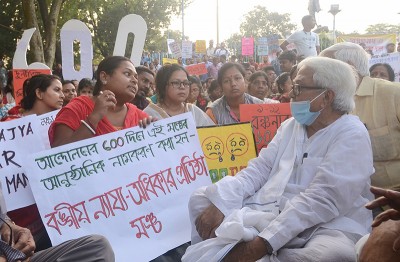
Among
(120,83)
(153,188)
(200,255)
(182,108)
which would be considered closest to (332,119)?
(200,255)

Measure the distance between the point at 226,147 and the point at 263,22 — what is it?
84.5m

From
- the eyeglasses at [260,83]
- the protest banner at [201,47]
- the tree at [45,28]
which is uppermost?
the tree at [45,28]

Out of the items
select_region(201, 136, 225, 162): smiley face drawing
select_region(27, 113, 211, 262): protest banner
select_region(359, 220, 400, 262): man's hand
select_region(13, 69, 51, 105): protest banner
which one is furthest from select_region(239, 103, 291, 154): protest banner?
select_region(13, 69, 51, 105): protest banner

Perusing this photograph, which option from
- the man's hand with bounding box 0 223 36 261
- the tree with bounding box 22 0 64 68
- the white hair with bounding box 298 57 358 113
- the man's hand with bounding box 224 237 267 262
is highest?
the tree with bounding box 22 0 64 68

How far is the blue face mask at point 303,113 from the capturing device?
10.4 ft

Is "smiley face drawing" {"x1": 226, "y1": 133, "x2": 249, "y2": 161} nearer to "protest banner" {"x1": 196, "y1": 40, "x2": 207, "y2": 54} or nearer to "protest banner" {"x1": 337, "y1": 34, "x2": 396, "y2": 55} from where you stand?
"protest banner" {"x1": 337, "y1": 34, "x2": 396, "y2": 55}

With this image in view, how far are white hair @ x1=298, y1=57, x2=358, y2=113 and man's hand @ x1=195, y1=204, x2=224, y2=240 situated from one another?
929 mm

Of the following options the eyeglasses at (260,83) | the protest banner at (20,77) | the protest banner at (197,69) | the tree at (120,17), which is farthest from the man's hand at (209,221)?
the tree at (120,17)

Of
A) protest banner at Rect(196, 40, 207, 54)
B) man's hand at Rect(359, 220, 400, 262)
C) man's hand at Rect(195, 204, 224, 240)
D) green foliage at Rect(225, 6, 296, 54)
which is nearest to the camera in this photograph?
man's hand at Rect(359, 220, 400, 262)

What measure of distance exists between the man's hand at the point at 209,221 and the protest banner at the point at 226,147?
4.78 ft

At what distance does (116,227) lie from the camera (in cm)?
374

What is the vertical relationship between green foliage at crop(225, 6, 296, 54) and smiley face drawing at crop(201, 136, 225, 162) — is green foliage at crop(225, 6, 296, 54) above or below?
above

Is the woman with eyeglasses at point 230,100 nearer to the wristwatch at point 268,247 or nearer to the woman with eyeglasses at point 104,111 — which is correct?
the woman with eyeglasses at point 104,111

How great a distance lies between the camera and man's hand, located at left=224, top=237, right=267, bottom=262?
2.80 meters
